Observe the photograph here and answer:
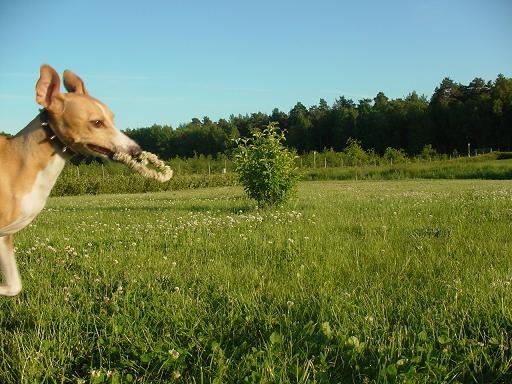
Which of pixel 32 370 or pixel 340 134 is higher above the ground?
pixel 340 134

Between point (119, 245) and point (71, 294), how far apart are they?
8.93 feet

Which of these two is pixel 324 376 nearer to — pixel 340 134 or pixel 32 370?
pixel 32 370

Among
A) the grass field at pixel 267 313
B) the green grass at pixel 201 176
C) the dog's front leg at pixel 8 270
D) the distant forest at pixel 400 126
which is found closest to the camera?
the grass field at pixel 267 313

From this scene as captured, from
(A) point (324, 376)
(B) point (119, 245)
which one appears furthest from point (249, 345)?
(B) point (119, 245)

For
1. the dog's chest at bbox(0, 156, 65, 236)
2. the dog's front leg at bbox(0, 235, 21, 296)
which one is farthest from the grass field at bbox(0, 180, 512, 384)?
the dog's chest at bbox(0, 156, 65, 236)

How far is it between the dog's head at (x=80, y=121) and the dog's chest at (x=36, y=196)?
25 cm

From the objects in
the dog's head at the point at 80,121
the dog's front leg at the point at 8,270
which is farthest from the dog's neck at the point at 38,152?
the dog's front leg at the point at 8,270

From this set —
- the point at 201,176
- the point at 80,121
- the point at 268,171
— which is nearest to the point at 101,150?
the point at 80,121

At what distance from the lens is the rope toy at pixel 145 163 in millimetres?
3650

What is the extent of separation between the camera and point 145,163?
12.3ft

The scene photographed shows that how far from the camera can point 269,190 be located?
13742mm

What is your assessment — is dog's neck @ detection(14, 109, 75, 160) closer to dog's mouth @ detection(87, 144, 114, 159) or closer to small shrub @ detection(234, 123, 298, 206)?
dog's mouth @ detection(87, 144, 114, 159)

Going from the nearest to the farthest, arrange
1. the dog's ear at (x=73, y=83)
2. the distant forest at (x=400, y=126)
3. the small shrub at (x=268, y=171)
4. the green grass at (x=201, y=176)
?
the dog's ear at (x=73, y=83), the small shrub at (x=268, y=171), the green grass at (x=201, y=176), the distant forest at (x=400, y=126)

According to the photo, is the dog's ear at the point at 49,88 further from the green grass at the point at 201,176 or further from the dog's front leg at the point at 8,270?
the green grass at the point at 201,176
